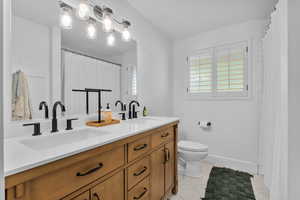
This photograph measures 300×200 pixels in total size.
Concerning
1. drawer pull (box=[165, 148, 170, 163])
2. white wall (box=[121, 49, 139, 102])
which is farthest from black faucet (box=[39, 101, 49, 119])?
drawer pull (box=[165, 148, 170, 163])

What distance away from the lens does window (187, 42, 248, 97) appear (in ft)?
7.97

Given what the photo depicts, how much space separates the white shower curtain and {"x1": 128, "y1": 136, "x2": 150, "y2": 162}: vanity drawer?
3.57 feet

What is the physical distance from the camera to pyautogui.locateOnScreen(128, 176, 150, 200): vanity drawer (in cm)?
110

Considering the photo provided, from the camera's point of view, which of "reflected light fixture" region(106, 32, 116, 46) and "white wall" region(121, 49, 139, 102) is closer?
"reflected light fixture" region(106, 32, 116, 46)

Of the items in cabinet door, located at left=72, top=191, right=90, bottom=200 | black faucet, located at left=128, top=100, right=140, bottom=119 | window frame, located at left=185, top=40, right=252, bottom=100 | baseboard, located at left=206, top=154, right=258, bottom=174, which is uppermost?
window frame, located at left=185, top=40, right=252, bottom=100

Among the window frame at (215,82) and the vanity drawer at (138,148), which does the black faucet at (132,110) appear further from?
the window frame at (215,82)

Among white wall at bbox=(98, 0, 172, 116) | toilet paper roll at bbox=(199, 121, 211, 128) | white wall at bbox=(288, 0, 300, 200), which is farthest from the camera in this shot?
toilet paper roll at bbox=(199, 121, 211, 128)

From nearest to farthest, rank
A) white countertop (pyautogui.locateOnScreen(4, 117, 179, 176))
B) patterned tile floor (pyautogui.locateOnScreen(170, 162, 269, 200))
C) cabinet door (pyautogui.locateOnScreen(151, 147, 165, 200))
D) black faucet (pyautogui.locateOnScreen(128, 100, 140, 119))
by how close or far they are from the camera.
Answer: white countertop (pyautogui.locateOnScreen(4, 117, 179, 176)) < cabinet door (pyautogui.locateOnScreen(151, 147, 165, 200)) < patterned tile floor (pyautogui.locateOnScreen(170, 162, 269, 200)) < black faucet (pyautogui.locateOnScreen(128, 100, 140, 119))

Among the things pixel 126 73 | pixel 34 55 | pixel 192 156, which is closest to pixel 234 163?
pixel 192 156

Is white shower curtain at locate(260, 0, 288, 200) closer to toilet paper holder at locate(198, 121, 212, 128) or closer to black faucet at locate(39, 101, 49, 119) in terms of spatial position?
toilet paper holder at locate(198, 121, 212, 128)

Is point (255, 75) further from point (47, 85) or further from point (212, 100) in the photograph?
point (47, 85)

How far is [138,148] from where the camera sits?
1.15 m

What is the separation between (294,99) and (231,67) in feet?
5.12

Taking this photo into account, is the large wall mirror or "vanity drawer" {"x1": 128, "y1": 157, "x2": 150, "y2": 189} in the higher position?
the large wall mirror
